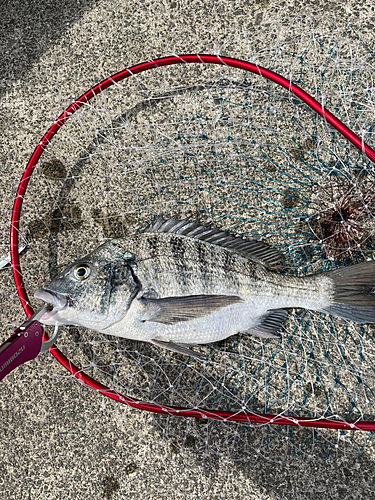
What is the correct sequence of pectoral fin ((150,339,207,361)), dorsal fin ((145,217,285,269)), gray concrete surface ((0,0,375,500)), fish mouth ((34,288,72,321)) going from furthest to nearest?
gray concrete surface ((0,0,375,500)) < dorsal fin ((145,217,285,269)) < pectoral fin ((150,339,207,361)) < fish mouth ((34,288,72,321))

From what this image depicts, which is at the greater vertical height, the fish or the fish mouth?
the fish mouth

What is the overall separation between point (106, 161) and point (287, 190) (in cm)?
134

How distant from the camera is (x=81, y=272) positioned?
201 centimetres

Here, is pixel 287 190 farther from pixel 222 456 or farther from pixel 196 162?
pixel 222 456

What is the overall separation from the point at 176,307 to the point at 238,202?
37.7 inches

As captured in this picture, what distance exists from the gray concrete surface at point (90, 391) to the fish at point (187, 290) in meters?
0.83

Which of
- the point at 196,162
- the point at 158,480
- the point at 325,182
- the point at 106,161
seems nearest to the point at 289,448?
the point at 158,480

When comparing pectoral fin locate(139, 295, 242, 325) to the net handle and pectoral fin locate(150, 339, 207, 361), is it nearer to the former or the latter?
pectoral fin locate(150, 339, 207, 361)

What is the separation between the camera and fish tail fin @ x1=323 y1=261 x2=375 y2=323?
212 centimetres

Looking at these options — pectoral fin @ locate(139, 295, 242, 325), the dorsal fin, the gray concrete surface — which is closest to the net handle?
the gray concrete surface

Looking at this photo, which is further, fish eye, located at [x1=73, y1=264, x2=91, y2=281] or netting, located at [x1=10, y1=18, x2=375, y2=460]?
netting, located at [x1=10, y1=18, x2=375, y2=460]

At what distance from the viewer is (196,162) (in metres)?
2.56

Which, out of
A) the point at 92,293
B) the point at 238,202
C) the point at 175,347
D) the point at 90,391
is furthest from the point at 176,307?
the point at 90,391

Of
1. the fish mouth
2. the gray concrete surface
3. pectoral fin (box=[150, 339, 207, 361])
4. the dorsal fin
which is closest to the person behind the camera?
the fish mouth
